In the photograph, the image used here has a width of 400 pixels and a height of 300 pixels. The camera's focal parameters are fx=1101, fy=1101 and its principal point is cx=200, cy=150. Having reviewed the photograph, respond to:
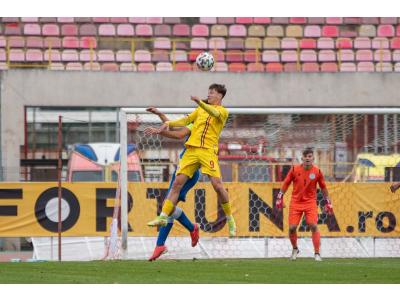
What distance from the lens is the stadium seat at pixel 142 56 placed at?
109 feet

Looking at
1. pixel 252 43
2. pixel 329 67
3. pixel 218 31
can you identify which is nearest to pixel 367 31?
pixel 329 67

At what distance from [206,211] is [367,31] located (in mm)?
18669

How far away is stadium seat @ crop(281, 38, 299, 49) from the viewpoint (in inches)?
1363

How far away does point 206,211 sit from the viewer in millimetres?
19016

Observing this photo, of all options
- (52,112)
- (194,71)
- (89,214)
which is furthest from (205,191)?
(52,112)

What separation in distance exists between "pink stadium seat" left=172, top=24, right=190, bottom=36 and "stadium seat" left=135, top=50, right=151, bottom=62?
7.66ft

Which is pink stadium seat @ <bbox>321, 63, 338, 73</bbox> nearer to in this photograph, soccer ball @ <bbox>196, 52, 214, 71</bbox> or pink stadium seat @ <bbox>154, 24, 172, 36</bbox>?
pink stadium seat @ <bbox>154, 24, 172, 36</bbox>

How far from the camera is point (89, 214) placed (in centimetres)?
1950

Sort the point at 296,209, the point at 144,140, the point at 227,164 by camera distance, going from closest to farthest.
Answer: the point at 296,209 < the point at 144,140 < the point at 227,164

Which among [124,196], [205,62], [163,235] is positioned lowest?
[163,235]

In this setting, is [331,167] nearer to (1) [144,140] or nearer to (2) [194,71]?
(1) [144,140]

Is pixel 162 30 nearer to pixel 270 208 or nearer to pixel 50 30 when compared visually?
pixel 50 30
